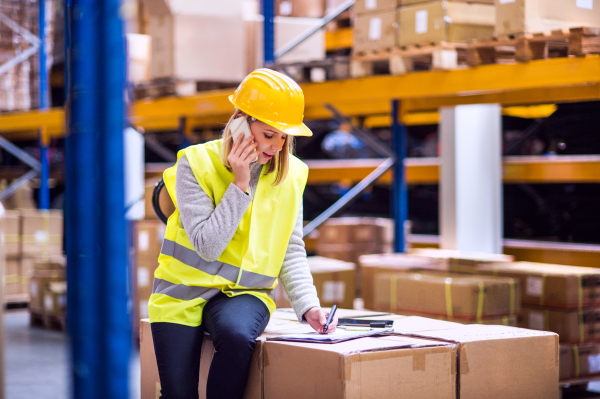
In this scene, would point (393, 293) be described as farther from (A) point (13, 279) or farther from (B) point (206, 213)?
(A) point (13, 279)

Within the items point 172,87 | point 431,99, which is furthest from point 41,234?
point 431,99

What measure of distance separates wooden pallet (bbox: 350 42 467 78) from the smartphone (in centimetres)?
282

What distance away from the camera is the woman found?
252cm

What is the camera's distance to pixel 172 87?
7.45m

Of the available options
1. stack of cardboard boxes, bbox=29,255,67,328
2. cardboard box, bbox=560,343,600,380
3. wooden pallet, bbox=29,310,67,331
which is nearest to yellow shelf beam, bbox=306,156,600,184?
cardboard box, bbox=560,343,600,380

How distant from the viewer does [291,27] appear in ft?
21.7

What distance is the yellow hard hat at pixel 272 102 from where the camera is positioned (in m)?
2.63

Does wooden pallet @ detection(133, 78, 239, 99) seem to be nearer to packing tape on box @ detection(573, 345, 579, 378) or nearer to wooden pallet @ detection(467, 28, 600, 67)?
wooden pallet @ detection(467, 28, 600, 67)

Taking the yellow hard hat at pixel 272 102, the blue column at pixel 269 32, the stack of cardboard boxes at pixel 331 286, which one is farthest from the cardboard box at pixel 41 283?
the yellow hard hat at pixel 272 102

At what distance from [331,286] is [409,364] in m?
3.00

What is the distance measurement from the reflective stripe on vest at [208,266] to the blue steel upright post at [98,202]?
3.10 feet

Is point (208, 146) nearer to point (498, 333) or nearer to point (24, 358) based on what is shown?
point (498, 333)

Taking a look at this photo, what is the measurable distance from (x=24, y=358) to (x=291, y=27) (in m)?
3.63

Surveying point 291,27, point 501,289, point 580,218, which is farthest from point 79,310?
point 580,218
